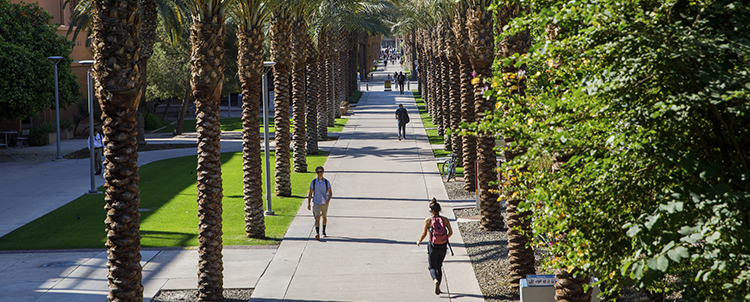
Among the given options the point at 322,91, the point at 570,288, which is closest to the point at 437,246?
the point at 570,288

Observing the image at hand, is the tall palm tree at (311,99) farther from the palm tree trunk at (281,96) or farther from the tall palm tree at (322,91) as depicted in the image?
the palm tree trunk at (281,96)

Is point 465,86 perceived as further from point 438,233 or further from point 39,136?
point 39,136

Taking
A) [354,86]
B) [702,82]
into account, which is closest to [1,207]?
Answer: [702,82]

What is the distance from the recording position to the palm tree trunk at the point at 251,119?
1442 cm

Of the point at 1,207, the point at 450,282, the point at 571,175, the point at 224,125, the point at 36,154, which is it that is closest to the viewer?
the point at 571,175

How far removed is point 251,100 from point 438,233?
19.5ft

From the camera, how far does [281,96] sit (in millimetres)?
19734

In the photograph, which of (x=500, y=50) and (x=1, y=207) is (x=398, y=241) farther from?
(x=1, y=207)

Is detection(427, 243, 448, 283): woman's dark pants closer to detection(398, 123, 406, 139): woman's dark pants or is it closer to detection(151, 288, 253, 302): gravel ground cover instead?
detection(151, 288, 253, 302): gravel ground cover

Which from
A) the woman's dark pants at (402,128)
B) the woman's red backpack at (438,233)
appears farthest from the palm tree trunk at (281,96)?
the woman's dark pants at (402,128)

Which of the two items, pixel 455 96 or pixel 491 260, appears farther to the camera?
pixel 455 96

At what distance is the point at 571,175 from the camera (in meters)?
5.30

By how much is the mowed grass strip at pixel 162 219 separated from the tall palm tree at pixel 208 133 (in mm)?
3451

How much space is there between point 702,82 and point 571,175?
1364mm
